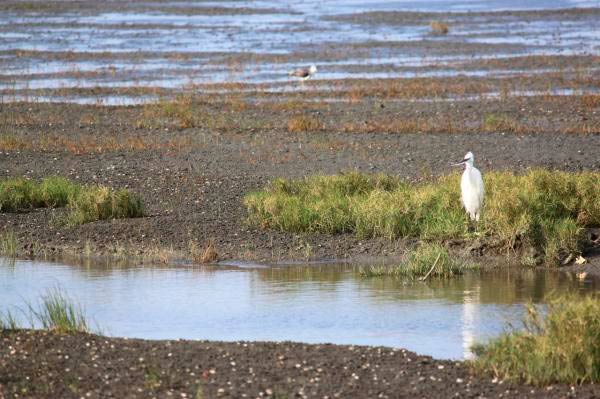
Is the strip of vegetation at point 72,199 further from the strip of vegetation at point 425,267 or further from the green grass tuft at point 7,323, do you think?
the green grass tuft at point 7,323

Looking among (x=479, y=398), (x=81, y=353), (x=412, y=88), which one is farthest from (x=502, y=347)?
(x=412, y=88)

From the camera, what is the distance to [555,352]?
8.06 metres

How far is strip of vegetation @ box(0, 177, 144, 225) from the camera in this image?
48.6 ft

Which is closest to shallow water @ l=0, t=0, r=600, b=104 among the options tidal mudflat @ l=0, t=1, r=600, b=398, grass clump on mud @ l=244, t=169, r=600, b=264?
tidal mudflat @ l=0, t=1, r=600, b=398

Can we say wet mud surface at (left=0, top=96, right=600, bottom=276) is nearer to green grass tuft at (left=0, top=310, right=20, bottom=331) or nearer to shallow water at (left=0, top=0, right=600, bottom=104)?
green grass tuft at (left=0, top=310, right=20, bottom=331)

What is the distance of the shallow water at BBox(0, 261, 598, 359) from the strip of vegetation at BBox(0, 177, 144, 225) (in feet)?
5.11

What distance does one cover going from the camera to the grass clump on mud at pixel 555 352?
8062 mm

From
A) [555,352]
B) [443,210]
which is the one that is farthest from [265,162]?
[555,352]

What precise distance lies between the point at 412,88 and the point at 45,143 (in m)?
9.66

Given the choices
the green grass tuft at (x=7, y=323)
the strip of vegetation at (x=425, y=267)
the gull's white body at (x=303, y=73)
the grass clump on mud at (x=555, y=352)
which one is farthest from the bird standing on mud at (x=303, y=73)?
the grass clump on mud at (x=555, y=352)

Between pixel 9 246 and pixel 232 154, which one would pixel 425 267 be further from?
pixel 232 154

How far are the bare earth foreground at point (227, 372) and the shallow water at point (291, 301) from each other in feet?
3.18

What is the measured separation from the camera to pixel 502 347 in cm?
833

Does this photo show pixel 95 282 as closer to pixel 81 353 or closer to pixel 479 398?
pixel 81 353
